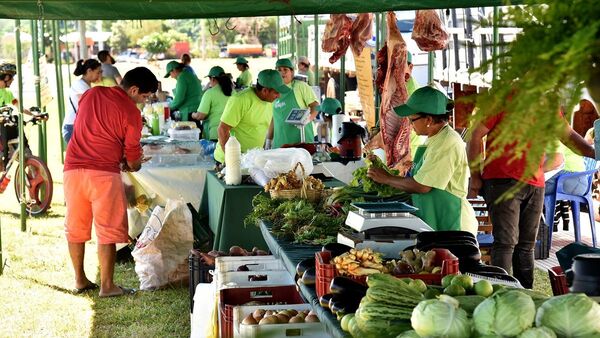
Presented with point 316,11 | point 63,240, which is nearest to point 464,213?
point 316,11

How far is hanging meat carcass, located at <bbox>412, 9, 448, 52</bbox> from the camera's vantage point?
7738mm

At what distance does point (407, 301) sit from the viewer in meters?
2.84

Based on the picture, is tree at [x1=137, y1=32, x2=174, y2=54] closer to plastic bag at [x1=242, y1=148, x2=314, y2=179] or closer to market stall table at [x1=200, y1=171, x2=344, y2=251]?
plastic bag at [x1=242, y1=148, x2=314, y2=179]

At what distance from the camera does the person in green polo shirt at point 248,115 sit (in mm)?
7793

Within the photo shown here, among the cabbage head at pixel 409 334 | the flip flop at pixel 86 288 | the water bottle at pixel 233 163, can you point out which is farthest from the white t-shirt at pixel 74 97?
the cabbage head at pixel 409 334

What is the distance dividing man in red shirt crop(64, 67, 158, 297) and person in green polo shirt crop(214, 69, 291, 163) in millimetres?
1278

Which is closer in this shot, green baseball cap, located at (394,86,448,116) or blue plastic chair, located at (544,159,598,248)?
green baseball cap, located at (394,86,448,116)

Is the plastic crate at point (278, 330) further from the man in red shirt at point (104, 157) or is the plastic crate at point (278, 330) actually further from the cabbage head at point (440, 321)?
the man in red shirt at point (104, 157)

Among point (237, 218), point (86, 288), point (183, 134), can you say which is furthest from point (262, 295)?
point (183, 134)

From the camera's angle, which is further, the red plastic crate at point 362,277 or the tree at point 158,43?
the tree at point 158,43

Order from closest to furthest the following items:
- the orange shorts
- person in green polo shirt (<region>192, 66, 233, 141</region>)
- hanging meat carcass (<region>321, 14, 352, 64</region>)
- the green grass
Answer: the green grass → the orange shorts → hanging meat carcass (<region>321, 14, 352, 64</region>) → person in green polo shirt (<region>192, 66, 233, 141</region>)

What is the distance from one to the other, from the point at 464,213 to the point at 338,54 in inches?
163

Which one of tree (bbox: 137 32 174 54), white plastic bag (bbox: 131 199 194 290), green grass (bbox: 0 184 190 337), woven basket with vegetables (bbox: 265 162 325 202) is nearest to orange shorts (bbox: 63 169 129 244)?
white plastic bag (bbox: 131 199 194 290)

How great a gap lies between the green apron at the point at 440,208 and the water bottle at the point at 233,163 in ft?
6.56
